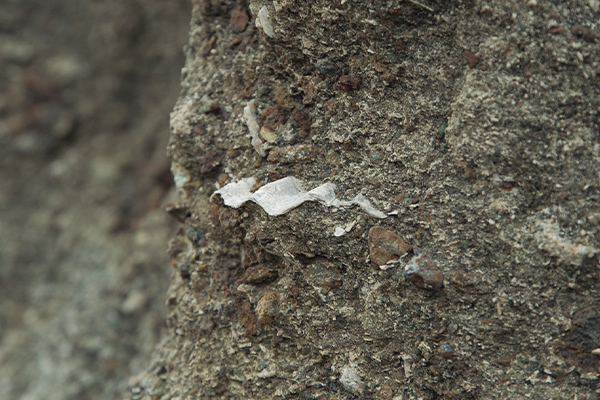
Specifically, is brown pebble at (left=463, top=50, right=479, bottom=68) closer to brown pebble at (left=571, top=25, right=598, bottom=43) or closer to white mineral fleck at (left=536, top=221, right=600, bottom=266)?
brown pebble at (left=571, top=25, right=598, bottom=43)

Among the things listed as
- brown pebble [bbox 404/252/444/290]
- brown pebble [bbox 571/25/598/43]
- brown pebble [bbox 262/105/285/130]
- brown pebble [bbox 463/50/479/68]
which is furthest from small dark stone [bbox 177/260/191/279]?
brown pebble [bbox 571/25/598/43]

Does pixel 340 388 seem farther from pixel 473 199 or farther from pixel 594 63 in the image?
pixel 594 63

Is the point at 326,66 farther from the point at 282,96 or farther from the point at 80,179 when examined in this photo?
the point at 80,179

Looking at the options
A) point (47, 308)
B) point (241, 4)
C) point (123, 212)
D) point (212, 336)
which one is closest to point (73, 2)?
point (123, 212)

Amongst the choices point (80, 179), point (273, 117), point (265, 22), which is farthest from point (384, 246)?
point (80, 179)

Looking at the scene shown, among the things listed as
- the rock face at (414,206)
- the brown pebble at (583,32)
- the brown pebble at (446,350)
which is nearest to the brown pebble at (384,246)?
the rock face at (414,206)
